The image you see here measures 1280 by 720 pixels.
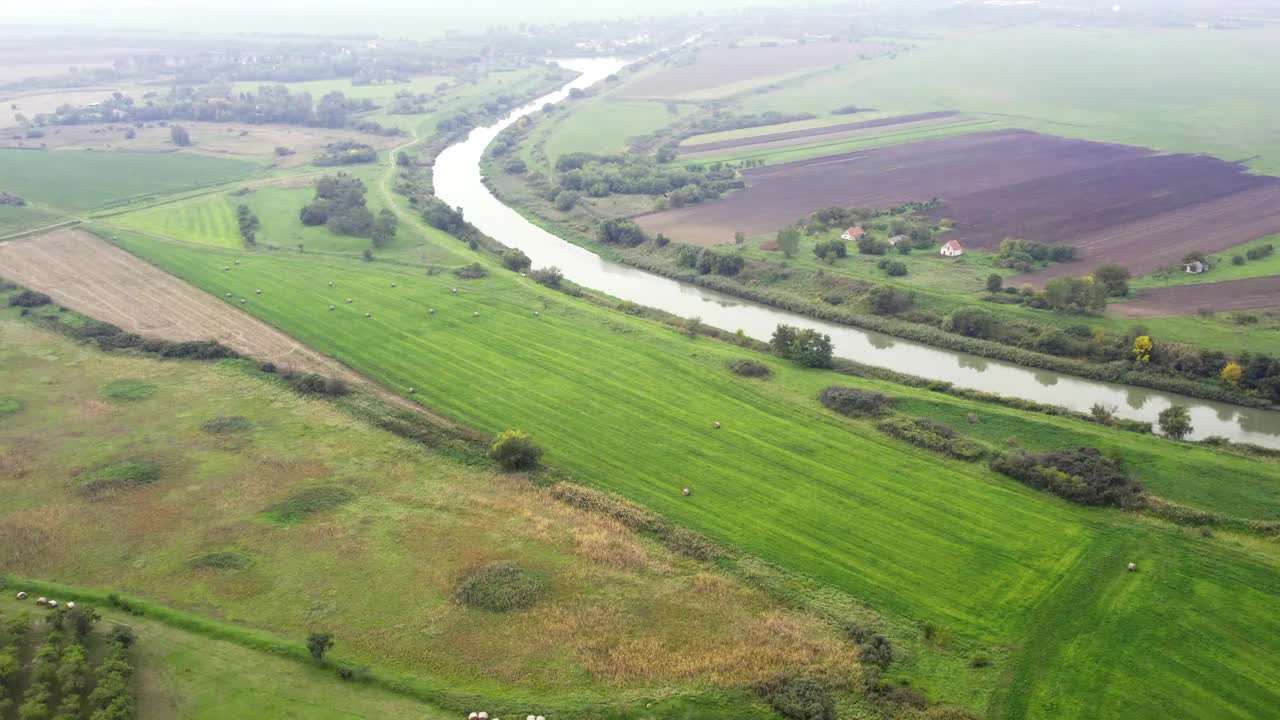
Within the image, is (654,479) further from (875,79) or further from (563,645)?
(875,79)

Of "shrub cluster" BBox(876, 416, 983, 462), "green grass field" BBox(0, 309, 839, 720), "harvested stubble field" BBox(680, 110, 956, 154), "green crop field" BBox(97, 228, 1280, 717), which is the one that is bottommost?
"green grass field" BBox(0, 309, 839, 720)

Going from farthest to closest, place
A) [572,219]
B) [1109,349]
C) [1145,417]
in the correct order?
[572,219]
[1109,349]
[1145,417]

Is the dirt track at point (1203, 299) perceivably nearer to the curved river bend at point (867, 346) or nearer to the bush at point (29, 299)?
the curved river bend at point (867, 346)

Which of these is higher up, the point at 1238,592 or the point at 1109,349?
the point at 1109,349

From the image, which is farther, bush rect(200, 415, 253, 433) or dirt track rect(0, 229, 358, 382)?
dirt track rect(0, 229, 358, 382)

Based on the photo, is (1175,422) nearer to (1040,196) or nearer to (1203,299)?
(1203,299)

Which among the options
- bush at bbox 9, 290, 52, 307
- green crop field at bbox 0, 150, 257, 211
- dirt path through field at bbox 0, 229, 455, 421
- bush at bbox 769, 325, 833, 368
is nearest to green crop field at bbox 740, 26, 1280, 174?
bush at bbox 769, 325, 833, 368

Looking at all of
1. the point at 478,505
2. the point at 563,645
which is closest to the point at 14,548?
the point at 478,505

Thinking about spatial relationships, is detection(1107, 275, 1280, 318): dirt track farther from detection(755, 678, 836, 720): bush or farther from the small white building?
detection(755, 678, 836, 720): bush
